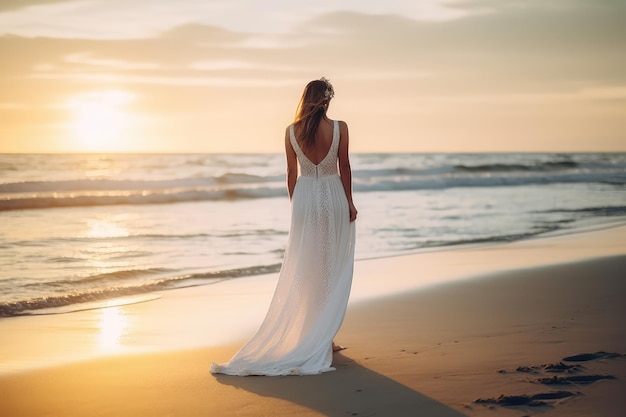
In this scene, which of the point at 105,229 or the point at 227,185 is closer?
the point at 105,229

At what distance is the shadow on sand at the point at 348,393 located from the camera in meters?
4.75

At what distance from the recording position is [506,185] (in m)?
36.2

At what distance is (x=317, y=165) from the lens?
6.34 metres

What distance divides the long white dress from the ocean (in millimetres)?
3313

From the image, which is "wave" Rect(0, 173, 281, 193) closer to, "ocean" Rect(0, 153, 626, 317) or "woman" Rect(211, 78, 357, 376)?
"ocean" Rect(0, 153, 626, 317)

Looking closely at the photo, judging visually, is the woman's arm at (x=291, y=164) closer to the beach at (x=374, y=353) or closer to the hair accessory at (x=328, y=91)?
the hair accessory at (x=328, y=91)

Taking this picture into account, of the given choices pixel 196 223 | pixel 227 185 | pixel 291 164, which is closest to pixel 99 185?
pixel 227 185

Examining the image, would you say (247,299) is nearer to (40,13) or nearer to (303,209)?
(303,209)

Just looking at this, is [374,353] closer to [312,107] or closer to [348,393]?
[348,393]

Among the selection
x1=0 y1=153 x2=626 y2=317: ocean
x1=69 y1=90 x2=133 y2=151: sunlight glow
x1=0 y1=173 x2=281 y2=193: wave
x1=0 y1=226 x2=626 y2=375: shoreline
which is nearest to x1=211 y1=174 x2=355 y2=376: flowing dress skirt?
x1=0 y1=226 x2=626 y2=375: shoreline

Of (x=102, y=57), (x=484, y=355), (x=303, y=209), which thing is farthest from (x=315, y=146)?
(x=102, y=57)

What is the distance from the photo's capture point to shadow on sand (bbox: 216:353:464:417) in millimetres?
4750

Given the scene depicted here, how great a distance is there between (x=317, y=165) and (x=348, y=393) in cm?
194

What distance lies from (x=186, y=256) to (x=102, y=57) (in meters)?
20.0
